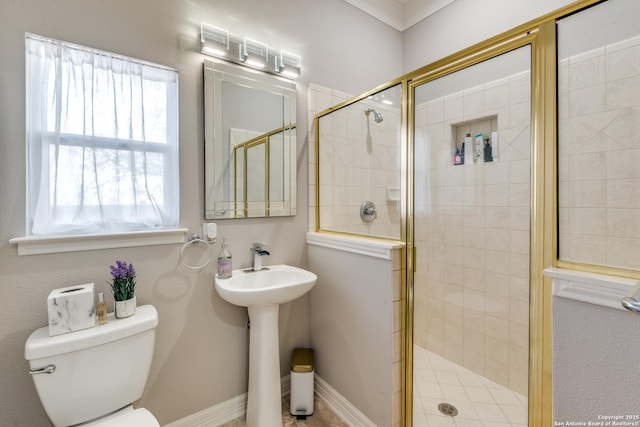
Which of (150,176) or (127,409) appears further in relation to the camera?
(150,176)

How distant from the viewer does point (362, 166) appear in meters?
1.87

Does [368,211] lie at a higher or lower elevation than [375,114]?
lower

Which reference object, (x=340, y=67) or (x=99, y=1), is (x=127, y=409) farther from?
(x=340, y=67)

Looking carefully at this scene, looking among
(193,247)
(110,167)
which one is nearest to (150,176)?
(110,167)

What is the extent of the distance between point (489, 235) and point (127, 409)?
1927mm

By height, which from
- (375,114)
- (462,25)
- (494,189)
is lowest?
(494,189)

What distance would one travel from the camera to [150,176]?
1480mm

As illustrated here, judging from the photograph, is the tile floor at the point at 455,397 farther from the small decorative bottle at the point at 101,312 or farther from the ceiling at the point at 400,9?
the ceiling at the point at 400,9

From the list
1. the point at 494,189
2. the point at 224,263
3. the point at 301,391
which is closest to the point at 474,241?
the point at 494,189

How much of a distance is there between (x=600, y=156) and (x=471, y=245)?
95 centimetres

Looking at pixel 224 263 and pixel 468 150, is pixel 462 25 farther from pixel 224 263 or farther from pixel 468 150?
pixel 224 263

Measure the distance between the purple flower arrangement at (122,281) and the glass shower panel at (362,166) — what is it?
1.12 metres

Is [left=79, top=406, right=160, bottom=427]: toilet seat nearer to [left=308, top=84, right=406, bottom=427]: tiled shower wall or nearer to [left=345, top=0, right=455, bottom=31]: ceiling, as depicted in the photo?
[left=308, top=84, right=406, bottom=427]: tiled shower wall

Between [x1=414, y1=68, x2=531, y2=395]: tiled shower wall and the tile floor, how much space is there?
2.5 inches
